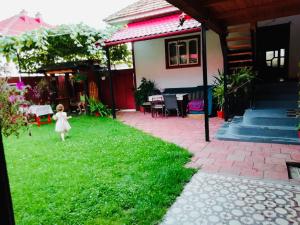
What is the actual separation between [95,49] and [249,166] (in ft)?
27.7

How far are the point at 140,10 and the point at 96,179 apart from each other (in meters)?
9.43

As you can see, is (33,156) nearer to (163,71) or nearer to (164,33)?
(164,33)

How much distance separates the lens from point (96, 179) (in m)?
3.79

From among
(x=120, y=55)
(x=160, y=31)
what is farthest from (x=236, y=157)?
(x=120, y=55)

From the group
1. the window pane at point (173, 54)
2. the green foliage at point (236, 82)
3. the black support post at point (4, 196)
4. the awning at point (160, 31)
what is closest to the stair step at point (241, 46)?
the green foliage at point (236, 82)

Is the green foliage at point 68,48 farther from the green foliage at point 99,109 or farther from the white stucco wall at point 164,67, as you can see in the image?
the green foliage at point 99,109

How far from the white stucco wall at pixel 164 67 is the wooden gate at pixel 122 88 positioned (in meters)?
0.56

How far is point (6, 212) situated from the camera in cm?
116

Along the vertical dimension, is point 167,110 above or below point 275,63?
below

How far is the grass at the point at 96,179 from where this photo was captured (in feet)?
9.34

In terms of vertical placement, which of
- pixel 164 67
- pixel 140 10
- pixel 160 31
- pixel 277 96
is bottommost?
pixel 277 96

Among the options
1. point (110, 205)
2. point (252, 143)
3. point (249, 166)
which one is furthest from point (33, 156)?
point (252, 143)

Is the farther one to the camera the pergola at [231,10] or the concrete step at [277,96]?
the concrete step at [277,96]

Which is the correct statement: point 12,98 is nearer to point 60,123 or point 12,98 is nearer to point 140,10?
point 60,123
